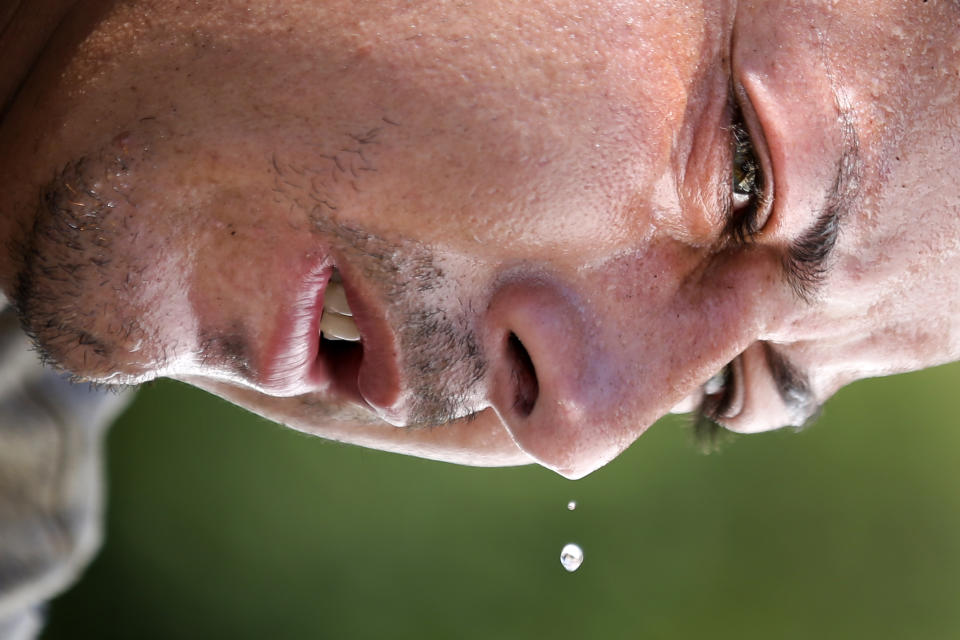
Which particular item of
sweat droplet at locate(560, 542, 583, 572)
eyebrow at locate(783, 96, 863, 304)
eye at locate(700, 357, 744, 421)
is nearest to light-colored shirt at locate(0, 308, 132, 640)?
eye at locate(700, 357, 744, 421)

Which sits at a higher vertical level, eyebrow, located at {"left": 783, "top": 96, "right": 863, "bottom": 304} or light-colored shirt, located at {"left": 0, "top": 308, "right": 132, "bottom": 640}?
eyebrow, located at {"left": 783, "top": 96, "right": 863, "bottom": 304}

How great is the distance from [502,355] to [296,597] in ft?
6.03

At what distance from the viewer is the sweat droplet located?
2.35 metres

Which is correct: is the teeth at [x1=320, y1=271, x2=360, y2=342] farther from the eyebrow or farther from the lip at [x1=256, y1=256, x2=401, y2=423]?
the eyebrow

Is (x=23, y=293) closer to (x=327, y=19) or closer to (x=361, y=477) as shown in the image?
(x=327, y=19)

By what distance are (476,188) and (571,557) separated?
175 cm

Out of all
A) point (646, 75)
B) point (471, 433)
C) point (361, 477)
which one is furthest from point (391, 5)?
point (361, 477)

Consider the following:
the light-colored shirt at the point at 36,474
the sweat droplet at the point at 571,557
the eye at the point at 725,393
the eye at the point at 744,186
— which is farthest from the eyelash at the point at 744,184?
the sweat droplet at the point at 571,557

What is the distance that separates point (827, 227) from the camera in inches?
33.0

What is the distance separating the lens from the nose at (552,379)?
81 cm

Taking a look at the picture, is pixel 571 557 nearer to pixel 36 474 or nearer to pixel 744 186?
pixel 36 474

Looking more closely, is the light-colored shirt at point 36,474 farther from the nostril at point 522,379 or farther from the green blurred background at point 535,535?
the nostril at point 522,379

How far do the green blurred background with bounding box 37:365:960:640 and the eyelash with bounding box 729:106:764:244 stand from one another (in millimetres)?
1687

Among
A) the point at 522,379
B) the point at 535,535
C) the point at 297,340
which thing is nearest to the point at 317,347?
the point at 297,340
